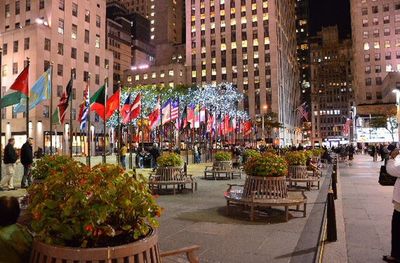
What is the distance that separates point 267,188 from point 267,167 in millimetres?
548

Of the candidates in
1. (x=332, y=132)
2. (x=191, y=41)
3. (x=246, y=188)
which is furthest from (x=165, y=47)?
(x=246, y=188)

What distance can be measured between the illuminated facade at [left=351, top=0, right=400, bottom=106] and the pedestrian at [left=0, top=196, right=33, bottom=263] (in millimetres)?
111840

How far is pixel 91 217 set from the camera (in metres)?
2.98

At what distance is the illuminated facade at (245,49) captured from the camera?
11669 cm

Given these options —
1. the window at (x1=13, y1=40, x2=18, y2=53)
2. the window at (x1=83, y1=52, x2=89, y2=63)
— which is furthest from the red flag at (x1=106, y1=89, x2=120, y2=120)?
the window at (x1=83, y1=52, x2=89, y2=63)

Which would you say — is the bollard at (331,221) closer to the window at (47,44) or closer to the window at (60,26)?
the window at (47,44)

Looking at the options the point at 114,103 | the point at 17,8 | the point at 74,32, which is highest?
Answer: the point at 17,8

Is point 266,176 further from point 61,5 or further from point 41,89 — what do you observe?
point 61,5

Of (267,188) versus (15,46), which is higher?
(15,46)

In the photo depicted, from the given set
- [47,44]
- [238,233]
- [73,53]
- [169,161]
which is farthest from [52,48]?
[238,233]

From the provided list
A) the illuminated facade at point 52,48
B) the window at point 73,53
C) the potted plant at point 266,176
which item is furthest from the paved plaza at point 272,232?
the window at point 73,53

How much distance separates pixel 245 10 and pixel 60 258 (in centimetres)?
12826

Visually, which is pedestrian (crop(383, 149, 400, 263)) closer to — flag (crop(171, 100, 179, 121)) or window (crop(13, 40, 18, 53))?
flag (crop(171, 100, 179, 121))

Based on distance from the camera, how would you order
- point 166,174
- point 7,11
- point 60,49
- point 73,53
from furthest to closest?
point 7,11 < point 73,53 < point 60,49 < point 166,174
